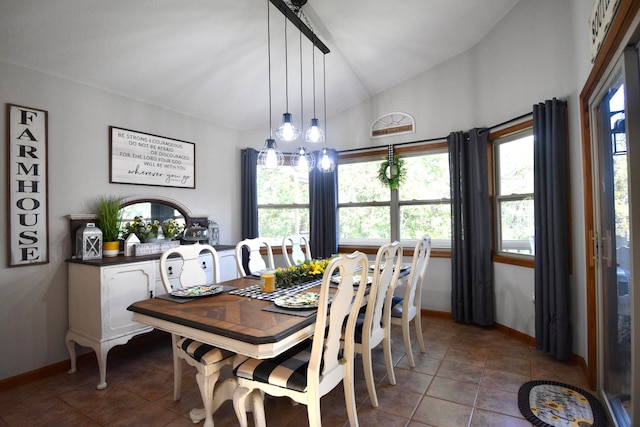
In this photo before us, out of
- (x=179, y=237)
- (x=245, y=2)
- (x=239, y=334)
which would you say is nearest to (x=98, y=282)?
(x=179, y=237)

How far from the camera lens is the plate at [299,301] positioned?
173cm

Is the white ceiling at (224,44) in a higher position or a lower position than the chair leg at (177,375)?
higher

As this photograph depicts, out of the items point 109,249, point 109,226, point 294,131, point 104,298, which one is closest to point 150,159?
point 109,226

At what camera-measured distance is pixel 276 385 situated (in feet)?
5.05

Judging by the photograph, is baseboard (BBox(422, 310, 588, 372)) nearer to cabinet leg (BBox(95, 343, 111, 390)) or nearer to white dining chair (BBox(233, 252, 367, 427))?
white dining chair (BBox(233, 252, 367, 427))

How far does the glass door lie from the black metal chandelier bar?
214 cm

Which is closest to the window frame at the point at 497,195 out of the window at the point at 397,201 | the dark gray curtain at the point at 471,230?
the dark gray curtain at the point at 471,230

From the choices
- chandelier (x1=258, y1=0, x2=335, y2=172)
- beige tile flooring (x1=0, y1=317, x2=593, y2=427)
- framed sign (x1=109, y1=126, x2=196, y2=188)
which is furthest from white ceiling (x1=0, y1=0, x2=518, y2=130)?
beige tile flooring (x1=0, y1=317, x2=593, y2=427)

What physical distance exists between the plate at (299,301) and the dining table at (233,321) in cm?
2

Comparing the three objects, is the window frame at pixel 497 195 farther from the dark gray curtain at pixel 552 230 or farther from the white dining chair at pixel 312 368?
the white dining chair at pixel 312 368

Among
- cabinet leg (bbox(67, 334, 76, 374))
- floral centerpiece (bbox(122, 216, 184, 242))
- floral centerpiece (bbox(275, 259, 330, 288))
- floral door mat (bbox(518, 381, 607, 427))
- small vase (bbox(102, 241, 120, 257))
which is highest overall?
floral centerpiece (bbox(122, 216, 184, 242))

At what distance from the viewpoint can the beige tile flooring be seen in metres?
1.95

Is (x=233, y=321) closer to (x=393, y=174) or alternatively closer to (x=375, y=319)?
(x=375, y=319)

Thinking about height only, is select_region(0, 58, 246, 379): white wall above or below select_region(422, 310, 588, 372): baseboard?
above
